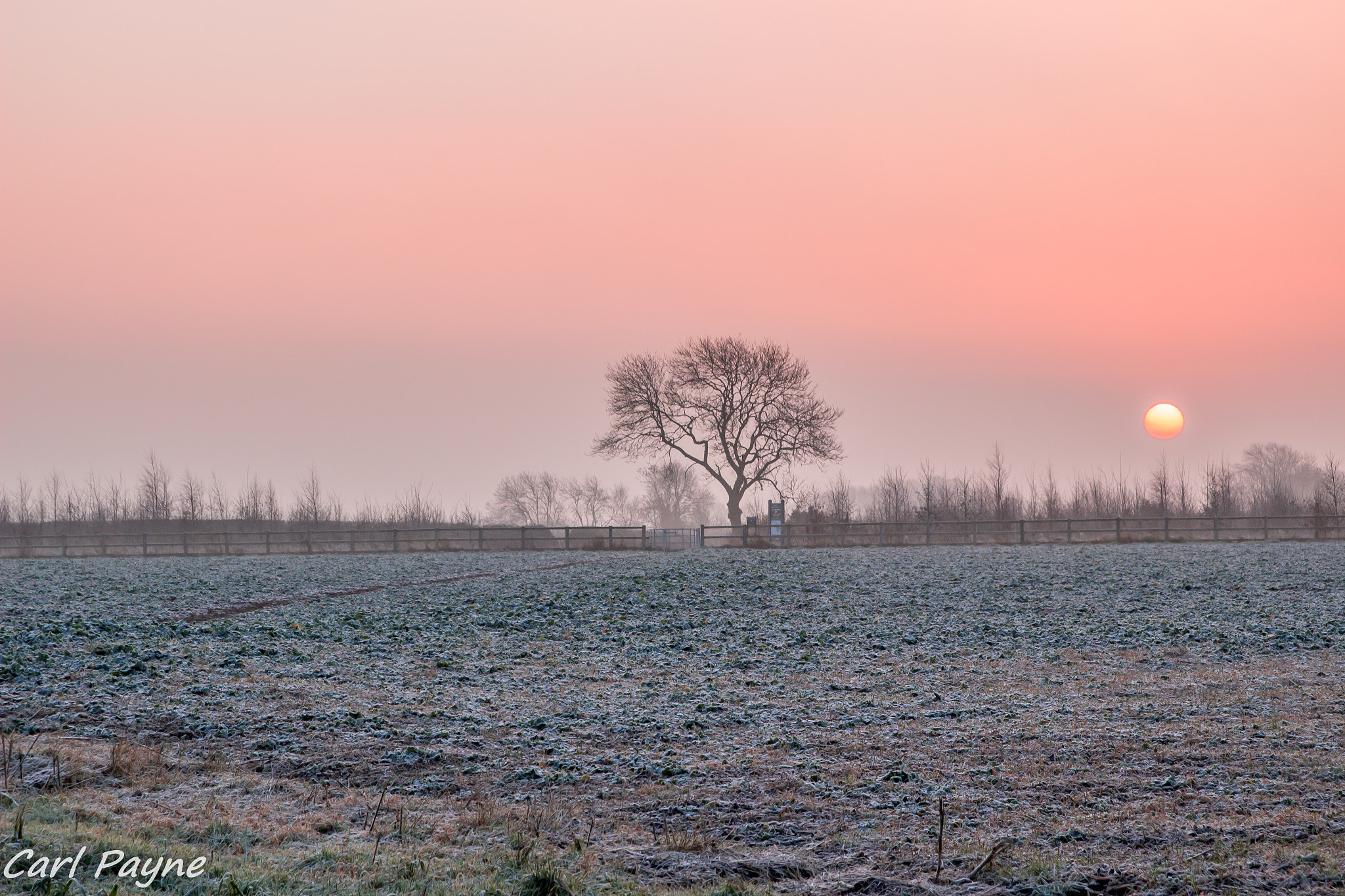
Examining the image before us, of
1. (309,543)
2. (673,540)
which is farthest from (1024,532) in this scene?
(309,543)

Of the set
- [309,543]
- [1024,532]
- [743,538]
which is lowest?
[1024,532]

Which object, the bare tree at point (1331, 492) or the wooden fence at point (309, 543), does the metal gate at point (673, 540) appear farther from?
the bare tree at point (1331, 492)

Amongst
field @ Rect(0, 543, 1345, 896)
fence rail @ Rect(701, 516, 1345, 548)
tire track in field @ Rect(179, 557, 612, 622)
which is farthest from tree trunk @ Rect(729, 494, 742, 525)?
field @ Rect(0, 543, 1345, 896)

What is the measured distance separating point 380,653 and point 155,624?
5127mm

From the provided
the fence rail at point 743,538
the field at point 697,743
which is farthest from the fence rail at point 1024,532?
the field at point 697,743

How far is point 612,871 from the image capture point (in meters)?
5.62

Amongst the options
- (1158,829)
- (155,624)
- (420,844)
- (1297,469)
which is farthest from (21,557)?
(1297,469)

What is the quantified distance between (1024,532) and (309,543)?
106 feet

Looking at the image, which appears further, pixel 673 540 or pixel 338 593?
pixel 673 540

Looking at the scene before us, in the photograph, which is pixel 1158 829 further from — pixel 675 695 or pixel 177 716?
pixel 177 716

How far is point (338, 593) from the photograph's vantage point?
23266 millimetres

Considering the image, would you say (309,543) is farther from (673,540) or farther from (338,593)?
(338,593)

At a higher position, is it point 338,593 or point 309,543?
point 309,543

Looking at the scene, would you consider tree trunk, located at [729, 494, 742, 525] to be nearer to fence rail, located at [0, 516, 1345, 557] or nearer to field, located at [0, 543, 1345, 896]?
fence rail, located at [0, 516, 1345, 557]
